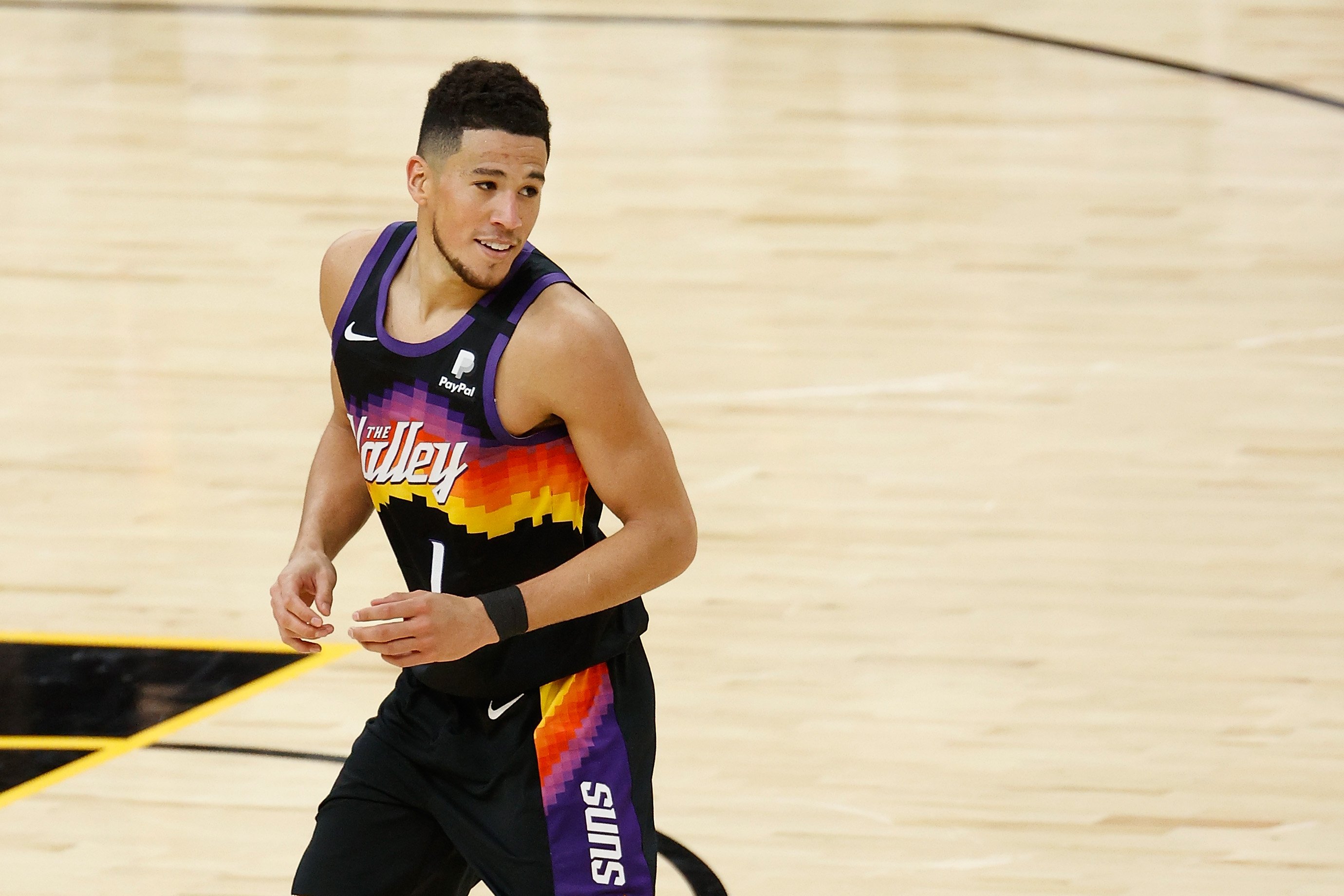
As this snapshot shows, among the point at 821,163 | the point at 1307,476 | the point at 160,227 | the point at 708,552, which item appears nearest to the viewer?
the point at 708,552

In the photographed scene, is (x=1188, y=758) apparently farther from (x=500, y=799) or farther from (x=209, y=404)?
(x=209, y=404)

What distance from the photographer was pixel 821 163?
8.45 metres

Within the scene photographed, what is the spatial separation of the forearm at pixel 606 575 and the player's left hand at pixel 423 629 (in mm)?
85

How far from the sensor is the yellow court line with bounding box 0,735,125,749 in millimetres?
4340

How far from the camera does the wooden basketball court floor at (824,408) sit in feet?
13.6

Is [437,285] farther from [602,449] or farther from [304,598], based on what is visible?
[304,598]

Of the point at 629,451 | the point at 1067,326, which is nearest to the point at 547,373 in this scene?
the point at 629,451

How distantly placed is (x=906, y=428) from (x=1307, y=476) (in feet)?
3.71

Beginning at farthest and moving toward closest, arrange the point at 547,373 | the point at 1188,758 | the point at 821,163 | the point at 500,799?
1. the point at 821,163
2. the point at 1188,758
3. the point at 500,799
4. the point at 547,373

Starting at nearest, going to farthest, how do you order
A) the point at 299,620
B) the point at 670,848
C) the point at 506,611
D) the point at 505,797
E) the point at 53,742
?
the point at 506,611 < the point at 299,620 < the point at 505,797 < the point at 670,848 < the point at 53,742

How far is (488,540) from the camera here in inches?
108

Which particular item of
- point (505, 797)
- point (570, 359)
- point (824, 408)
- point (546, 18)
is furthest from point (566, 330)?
point (546, 18)

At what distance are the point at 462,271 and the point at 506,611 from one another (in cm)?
A: 44

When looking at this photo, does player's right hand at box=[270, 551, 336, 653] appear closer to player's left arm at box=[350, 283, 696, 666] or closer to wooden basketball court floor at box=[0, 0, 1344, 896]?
player's left arm at box=[350, 283, 696, 666]
